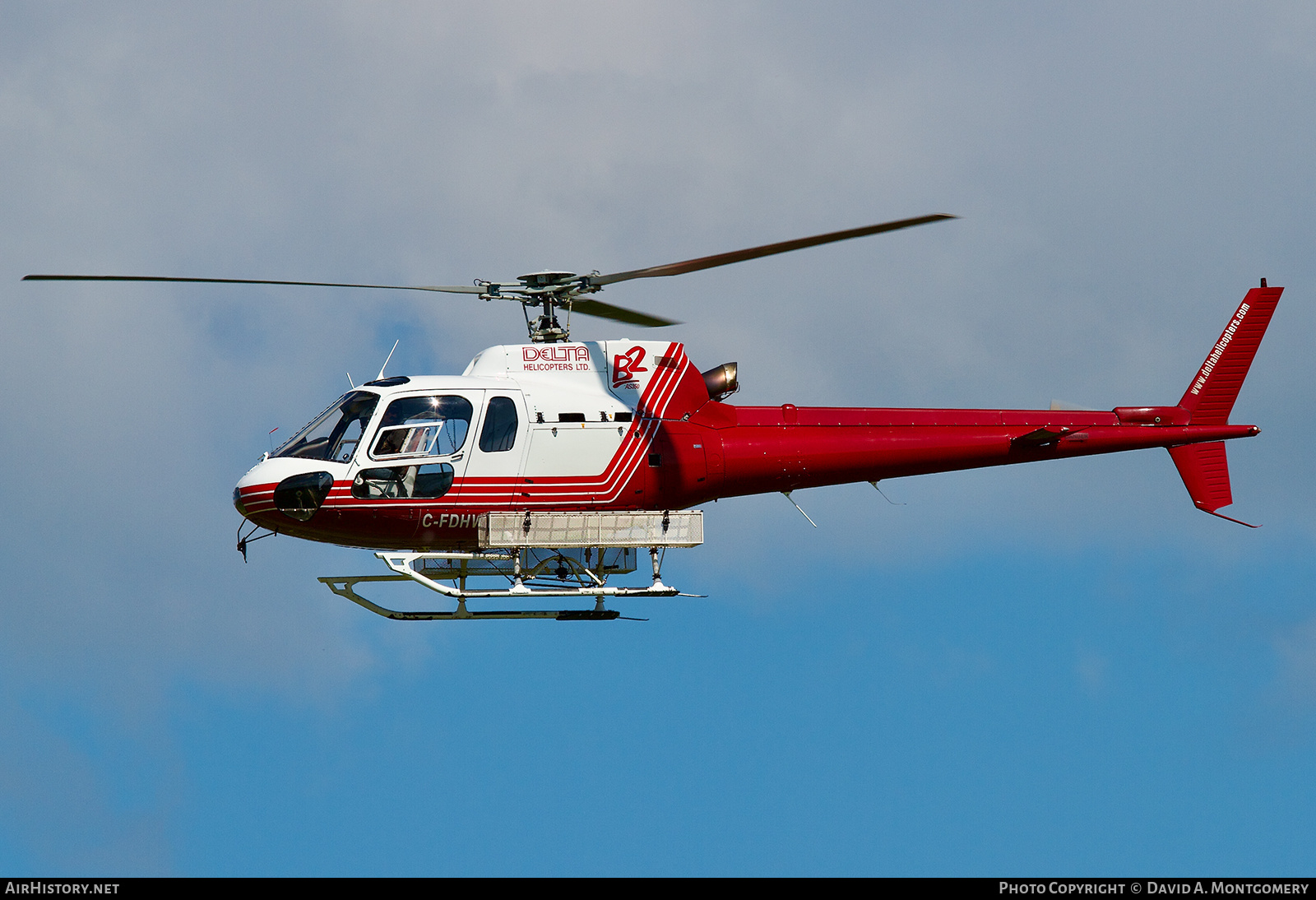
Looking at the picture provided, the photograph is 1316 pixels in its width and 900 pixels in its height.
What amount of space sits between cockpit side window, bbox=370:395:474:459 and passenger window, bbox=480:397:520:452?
0.98ft

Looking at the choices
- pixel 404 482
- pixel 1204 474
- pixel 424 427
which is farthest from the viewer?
pixel 1204 474

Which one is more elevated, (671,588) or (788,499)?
(788,499)

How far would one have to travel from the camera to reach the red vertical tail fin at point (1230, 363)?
28.4 meters

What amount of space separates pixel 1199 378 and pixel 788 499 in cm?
817

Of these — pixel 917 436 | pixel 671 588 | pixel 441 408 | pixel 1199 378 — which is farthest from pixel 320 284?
pixel 1199 378

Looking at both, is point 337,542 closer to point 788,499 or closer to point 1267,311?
point 788,499

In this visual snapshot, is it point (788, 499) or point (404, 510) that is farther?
point (788, 499)

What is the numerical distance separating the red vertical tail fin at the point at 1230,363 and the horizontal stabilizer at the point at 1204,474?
22 cm

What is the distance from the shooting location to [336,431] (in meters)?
24.7

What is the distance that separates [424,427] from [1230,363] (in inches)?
578

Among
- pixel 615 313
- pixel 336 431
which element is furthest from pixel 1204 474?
pixel 336 431

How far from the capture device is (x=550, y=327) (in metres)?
25.9

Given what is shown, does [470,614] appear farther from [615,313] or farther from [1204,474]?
[1204,474]

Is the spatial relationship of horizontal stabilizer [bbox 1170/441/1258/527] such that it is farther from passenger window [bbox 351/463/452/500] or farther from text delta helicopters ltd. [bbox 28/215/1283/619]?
passenger window [bbox 351/463/452/500]
